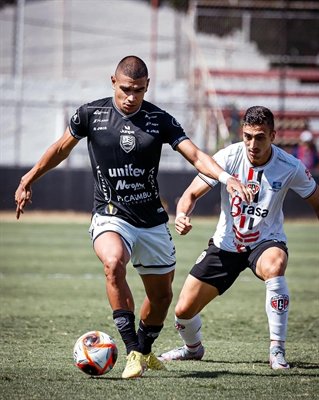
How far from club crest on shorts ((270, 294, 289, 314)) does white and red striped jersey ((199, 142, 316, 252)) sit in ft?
1.68

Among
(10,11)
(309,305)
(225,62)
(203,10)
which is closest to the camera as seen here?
(309,305)

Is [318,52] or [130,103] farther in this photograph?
[318,52]

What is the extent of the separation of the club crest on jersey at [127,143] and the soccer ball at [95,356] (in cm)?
149

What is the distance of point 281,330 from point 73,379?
70.6 inches

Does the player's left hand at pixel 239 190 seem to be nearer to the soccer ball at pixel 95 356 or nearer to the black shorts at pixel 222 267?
the black shorts at pixel 222 267

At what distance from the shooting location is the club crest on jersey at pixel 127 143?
582 centimetres

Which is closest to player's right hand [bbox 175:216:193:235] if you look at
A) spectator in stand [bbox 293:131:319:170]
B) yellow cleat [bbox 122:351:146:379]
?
yellow cleat [bbox 122:351:146:379]

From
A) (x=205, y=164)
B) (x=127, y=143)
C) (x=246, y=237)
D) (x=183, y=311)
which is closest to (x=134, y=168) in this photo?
(x=127, y=143)

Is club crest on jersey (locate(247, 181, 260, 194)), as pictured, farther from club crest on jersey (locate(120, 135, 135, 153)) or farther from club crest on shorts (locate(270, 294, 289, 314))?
club crest on jersey (locate(120, 135, 135, 153))

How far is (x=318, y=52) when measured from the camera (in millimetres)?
27234

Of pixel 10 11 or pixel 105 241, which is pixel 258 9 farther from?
pixel 105 241

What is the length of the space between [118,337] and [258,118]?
2.68m

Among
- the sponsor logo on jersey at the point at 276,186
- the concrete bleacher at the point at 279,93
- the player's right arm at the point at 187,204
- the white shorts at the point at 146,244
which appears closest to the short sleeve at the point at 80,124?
the white shorts at the point at 146,244

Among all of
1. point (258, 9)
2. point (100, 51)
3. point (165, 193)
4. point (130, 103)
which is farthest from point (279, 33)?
point (130, 103)
